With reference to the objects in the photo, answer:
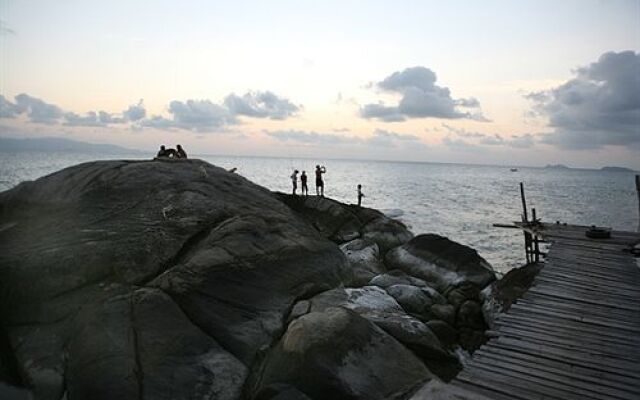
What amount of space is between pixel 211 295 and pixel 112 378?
113 inches

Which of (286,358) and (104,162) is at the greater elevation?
(104,162)

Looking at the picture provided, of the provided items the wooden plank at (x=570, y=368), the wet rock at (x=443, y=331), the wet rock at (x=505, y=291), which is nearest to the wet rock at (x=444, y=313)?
the wet rock at (x=443, y=331)

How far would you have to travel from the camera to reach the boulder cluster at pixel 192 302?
27.4ft

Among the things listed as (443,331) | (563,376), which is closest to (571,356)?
(563,376)

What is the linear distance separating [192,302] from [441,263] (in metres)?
12.5

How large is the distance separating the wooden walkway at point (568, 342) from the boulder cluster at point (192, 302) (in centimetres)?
164

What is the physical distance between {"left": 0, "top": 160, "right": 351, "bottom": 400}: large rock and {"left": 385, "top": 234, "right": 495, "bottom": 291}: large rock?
5786 millimetres

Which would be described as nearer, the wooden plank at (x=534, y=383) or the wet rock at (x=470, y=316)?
the wooden plank at (x=534, y=383)

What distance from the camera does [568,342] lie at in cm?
862

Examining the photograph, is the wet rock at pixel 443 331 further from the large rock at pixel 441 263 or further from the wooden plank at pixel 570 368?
the wooden plank at pixel 570 368

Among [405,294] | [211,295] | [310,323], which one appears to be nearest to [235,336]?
[211,295]

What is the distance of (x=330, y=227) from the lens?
89.9 feet

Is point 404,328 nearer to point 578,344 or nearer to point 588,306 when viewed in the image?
point 578,344

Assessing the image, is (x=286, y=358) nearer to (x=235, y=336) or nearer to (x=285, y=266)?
(x=235, y=336)
